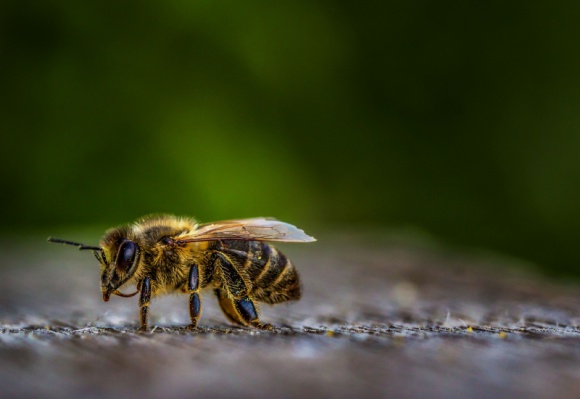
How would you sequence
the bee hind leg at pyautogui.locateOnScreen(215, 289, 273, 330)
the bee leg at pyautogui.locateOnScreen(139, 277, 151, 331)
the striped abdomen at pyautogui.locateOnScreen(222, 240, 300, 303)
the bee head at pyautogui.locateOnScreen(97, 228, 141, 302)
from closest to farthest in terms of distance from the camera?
the bee leg at pyautogui.locateOnScreen(139, 277, 151, 331), the bee hind leg at pyautogui.locateOnScreen(215, 289, 273, 330), the bee head at pyautogui.locateOnScreen(97, 228, 141, 302), the striped abdomen at pyautogui.locateOnScreen(222, 240, 300, 303)

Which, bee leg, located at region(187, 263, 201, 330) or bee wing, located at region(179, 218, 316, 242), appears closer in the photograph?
bee leg, located at region(187, 263, 201, 330)

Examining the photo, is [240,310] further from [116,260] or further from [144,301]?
[116,260]

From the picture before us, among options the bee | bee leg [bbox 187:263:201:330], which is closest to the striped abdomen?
the bee

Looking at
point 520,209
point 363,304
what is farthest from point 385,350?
point 520,209

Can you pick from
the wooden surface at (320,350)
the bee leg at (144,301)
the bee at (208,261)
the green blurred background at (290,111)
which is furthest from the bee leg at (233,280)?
the green blurred background at (290,111)

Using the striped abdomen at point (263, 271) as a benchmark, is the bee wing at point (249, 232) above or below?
above

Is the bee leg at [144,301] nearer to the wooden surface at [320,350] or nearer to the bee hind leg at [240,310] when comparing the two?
the wooden surface at [320,350]

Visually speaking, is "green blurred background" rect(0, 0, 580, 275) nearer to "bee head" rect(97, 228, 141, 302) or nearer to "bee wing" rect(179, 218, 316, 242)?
"bee wing" rect(179, 218, 316, 242)

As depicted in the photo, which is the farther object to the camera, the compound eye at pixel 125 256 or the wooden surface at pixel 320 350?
the compound eye at pixel 125 256
